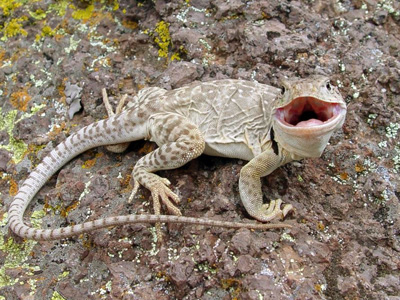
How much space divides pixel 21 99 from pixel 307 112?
9.49 ft

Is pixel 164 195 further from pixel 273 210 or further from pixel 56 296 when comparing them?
pixel 56 296

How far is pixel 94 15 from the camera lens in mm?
4926

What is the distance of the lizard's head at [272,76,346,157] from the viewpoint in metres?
2.97

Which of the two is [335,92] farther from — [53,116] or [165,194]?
[53,116]

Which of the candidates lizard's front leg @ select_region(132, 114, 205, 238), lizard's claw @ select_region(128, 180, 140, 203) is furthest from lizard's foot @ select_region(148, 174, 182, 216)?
lizard's claw @ select_region(128, 180, 140, 203)

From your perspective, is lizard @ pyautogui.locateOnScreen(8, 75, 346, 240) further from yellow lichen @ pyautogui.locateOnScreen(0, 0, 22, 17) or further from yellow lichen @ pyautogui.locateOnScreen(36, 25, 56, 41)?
yellow lichen @ pyautogui.locateOnScreen(0, 0, 22, 17)

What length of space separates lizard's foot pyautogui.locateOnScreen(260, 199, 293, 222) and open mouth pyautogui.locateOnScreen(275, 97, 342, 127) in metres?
0.61

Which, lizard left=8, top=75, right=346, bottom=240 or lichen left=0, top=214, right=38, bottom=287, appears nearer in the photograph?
lizard left=8, top=75, right=346, bottom=240

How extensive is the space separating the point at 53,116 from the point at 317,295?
116 inches

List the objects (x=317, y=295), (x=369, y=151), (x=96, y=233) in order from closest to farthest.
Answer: (x=317, y=295) → (x=96, y=233) → (x=369, y=151)

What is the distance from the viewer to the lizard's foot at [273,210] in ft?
10.4

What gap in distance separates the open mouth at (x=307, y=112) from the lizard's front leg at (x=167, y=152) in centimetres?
76

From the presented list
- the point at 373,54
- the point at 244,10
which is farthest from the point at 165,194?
the point at 373,54

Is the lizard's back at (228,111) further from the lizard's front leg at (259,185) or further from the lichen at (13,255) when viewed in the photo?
the lichen at (13,255)
